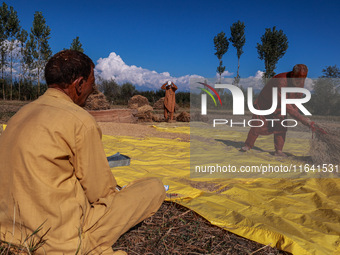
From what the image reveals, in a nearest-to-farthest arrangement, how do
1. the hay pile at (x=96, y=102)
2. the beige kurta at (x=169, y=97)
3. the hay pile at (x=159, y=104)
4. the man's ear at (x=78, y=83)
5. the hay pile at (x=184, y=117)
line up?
1. the man's ear at (x=78, y=83)
2. the hay pile at (x=96, y=102)
3. the beige kurta at (x=169, y=97)
4. the hay pile at (x=184, y=117)
5. the hay pile at (x=159, y=104)

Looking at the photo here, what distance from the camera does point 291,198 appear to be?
260 cm

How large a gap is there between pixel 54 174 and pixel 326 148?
155 inches

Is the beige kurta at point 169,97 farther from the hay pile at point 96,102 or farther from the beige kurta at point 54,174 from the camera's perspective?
the beige kurta at point 54,174

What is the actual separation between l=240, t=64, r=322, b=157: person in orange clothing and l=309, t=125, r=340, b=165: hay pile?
1.07 ft

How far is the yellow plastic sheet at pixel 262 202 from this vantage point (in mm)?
1851

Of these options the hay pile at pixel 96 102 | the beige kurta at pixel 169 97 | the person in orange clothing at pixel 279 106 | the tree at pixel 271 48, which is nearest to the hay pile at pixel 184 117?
the beige kurta at pixel 169 97

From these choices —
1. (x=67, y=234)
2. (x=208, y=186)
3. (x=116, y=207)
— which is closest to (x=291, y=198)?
(x=208, y=186)

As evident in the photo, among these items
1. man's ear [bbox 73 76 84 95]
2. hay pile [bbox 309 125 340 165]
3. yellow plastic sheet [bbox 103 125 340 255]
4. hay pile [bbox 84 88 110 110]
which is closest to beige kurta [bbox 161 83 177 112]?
hay pile [bbox 84 88 110 110]

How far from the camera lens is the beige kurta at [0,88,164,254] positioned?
1196mm

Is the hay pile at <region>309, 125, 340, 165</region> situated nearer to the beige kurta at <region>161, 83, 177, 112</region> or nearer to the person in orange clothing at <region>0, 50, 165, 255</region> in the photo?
the person in orange clothing at <region>0, 50, 165, 255</region>

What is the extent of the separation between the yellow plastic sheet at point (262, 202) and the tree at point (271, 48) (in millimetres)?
22309

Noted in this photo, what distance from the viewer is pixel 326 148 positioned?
13.1 feet

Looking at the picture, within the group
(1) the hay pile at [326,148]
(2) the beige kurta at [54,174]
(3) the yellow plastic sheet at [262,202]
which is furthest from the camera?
(1) the hay pile at [326,148]

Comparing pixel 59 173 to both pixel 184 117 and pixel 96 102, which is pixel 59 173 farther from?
pixel 184 117
